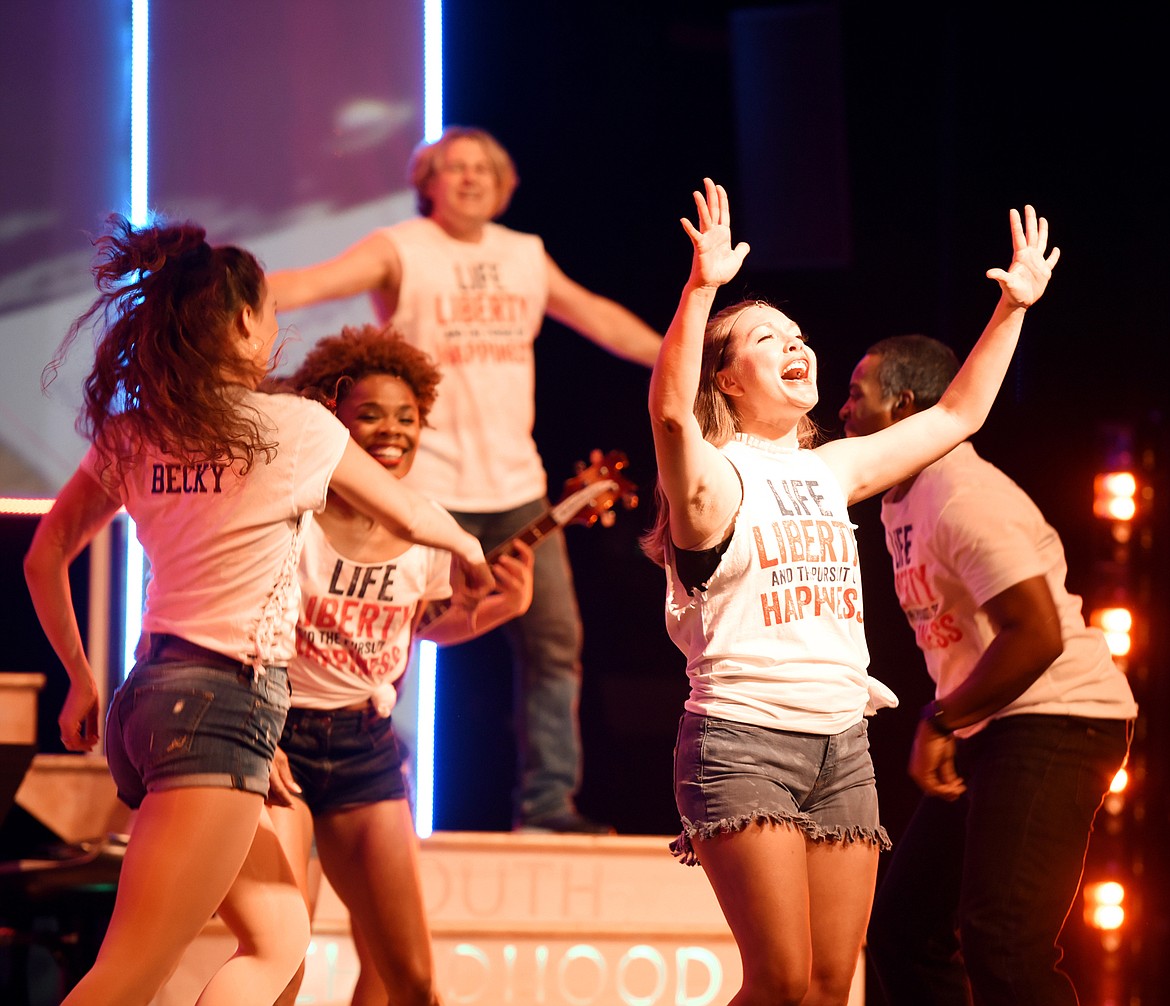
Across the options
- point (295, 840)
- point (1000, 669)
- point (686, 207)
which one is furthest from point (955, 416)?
point (686, 207)

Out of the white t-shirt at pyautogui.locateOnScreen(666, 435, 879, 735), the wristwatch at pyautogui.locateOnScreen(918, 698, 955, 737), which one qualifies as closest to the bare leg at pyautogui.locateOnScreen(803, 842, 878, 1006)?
the white t-shirt at pyautogui.locateOnScreen(666, 435, 879, 735)

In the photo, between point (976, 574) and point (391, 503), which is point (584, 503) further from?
point (391, 503)

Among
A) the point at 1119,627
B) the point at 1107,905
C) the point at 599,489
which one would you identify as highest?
the point at 599,489

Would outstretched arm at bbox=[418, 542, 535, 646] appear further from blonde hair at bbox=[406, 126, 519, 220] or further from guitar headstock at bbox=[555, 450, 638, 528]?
blonde hair at bbox=[406, 126, 519, 220]

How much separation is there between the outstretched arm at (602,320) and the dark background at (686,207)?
14.7 inches

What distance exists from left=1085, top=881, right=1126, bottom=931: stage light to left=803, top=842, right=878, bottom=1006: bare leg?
198 centimetres

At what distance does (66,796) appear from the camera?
14.4 ft

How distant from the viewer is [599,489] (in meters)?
4.34

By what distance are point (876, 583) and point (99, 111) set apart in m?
3.07

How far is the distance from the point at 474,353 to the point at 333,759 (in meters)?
1.89

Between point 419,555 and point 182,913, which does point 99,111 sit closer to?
point 419,555

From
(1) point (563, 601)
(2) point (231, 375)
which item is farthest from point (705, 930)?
(2) point (231, 375)

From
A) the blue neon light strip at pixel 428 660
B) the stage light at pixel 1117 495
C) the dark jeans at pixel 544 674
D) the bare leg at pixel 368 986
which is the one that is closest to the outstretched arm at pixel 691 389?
the bare leg at pixel 368 986

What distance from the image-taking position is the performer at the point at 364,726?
302 centimetres
